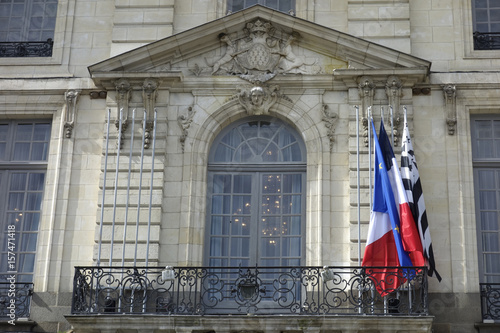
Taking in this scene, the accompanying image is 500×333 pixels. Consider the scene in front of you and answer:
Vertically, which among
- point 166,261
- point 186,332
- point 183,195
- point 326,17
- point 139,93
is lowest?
point 186,332

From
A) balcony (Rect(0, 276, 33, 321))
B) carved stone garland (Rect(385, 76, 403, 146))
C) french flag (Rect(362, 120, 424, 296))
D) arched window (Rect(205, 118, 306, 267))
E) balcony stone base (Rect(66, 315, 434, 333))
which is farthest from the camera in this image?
carved stone garland (Rect(385, 76, 403, 146))

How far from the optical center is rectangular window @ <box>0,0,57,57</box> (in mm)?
15805

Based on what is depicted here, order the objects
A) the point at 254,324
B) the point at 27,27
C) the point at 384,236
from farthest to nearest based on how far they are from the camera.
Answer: the point at 27,27 < the point at 384,236 < the point at 254,324

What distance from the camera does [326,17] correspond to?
1553 cm

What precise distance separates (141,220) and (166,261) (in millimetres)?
719

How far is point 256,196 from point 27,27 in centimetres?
493

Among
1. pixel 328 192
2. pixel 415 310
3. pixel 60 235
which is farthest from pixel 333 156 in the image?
pixel 60 235

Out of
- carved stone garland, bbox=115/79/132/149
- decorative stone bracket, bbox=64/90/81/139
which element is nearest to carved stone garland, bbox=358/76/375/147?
carved stone garland, bbox=115/79/132/149

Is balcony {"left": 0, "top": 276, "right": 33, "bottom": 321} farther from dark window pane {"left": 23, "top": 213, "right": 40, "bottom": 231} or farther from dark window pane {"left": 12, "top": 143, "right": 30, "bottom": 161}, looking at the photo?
dark window pane {"left": 12, "top": 143, "right": 30, "bottom": 161}

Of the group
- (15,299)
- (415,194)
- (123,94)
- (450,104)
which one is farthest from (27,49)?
(450,104)

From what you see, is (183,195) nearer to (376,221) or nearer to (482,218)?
(376,221)

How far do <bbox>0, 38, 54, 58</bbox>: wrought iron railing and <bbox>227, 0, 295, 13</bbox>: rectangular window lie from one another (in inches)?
119

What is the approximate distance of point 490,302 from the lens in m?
13.6

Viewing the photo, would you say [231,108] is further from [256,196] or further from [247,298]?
[247,298]
